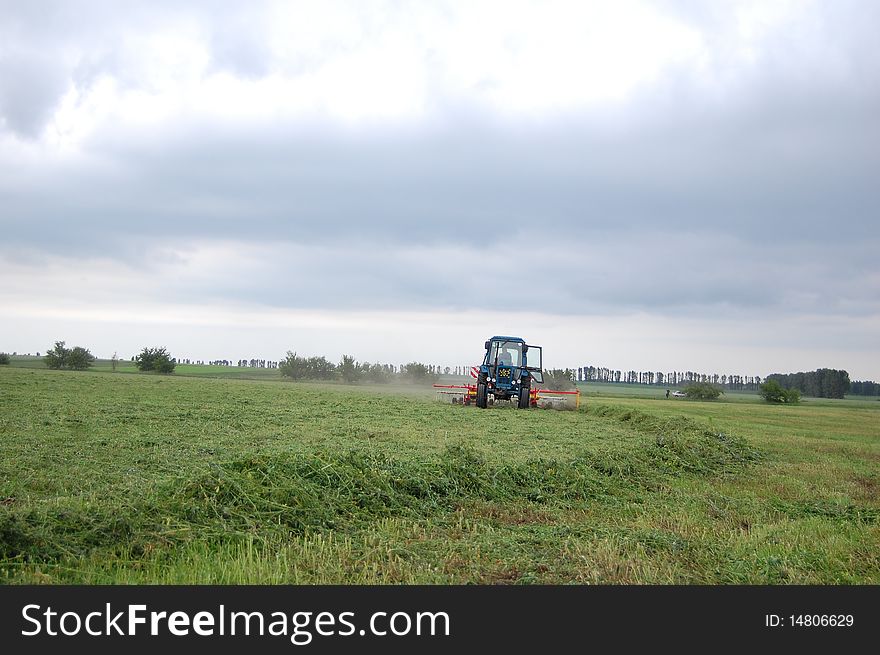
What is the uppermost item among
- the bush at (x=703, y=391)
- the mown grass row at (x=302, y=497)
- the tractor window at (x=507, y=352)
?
the tractor window at (x=507, y=352)

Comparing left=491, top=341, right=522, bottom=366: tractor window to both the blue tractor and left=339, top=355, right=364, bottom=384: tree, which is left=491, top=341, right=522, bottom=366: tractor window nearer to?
the blue tractor

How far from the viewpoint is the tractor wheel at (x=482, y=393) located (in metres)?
24.2

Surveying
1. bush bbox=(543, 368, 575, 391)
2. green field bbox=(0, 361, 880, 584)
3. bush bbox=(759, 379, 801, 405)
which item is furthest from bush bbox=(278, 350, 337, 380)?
green field bbox=(0, 361, 880, 584)

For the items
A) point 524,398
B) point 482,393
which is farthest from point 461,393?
point 524,398

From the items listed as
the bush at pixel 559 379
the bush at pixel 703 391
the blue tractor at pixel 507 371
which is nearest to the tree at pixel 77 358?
the bush at pixel 559 379

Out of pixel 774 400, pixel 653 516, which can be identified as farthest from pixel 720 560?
pixel 774 400

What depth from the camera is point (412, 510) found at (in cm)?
726

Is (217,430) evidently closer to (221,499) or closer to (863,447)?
(221,499)

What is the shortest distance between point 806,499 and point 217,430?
10.5 meters

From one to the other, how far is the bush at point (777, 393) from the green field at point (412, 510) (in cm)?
4590

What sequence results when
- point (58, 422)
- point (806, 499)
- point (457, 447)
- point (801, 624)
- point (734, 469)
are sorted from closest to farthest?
point (801, 624)
point (806, 499)
point (457, 447)
point (734, 469)
point (58, 422)

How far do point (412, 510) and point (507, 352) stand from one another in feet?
61.4

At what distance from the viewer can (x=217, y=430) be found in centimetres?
1338

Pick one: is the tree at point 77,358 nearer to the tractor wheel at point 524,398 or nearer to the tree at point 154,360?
the tree at point 154,360
